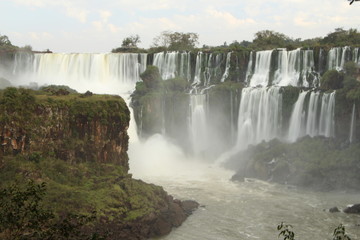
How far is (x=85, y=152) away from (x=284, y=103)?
18.0 m

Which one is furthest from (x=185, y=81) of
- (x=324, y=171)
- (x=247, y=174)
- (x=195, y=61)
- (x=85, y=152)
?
(x=85, y=152)

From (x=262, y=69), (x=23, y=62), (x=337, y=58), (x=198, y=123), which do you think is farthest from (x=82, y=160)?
(x=23, y=62)

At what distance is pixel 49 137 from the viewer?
22969 mm

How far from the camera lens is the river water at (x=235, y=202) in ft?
71.2

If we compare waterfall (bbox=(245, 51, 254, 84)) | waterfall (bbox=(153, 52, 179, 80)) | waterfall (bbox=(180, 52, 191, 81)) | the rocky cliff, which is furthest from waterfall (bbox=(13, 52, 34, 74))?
the rocky cliff

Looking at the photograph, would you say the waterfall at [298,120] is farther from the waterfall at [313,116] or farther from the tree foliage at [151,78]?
the tree foliage at [151,78]

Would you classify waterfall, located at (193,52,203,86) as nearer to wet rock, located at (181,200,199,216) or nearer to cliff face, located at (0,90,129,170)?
cliff face, located at (0,90,129,170)

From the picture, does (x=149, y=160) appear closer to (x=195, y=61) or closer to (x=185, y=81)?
(x=185, y=81)

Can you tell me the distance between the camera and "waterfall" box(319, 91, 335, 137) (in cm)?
3312

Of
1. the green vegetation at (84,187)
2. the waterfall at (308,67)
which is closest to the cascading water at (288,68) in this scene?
the waterfall at (308,67)

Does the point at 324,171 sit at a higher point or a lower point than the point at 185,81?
lower

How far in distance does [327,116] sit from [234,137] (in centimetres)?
853

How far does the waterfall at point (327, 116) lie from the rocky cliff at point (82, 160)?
13.5 metres

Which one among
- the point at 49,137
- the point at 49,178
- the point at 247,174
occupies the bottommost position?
the point at 247,174
